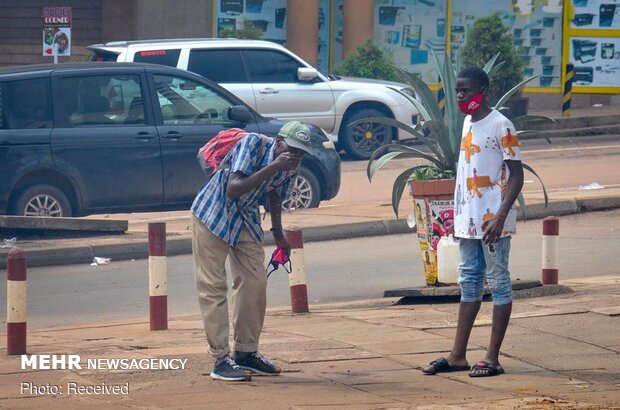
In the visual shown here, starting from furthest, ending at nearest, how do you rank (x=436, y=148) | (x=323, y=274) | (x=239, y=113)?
(x=239, y=113), (x=323, y=274), (x=436, y=148)

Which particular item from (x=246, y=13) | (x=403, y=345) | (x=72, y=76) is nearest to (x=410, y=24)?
(x=246, y=13)

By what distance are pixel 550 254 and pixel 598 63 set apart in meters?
18.9

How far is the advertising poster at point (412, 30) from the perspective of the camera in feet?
92.6

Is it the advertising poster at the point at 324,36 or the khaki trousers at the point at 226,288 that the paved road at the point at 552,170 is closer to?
the advertising poster at the point at 324,36

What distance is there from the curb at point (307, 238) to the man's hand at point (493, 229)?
630cm

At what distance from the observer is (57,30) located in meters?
21.3

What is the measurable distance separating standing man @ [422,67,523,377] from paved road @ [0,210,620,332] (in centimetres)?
334

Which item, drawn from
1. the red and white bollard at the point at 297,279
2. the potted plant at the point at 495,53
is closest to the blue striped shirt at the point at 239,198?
the red and white bollard at the point at 297,279

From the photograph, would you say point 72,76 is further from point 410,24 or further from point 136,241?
point 410,24

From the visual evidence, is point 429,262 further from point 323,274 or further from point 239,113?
point 239,113

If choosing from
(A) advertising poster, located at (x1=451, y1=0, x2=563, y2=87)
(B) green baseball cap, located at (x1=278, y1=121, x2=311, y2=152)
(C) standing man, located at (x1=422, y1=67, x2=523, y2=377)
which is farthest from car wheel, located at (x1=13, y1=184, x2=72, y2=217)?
(A) advertising poster, located at (x1=451, y1=0, x2=563, y2=87)

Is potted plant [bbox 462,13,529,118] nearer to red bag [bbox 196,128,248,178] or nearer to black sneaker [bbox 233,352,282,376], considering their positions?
red bag [bbox 196,128,248,178]

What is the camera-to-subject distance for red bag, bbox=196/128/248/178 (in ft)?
23.3

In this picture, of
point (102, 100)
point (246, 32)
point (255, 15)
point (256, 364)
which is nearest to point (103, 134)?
point (102, 100)
